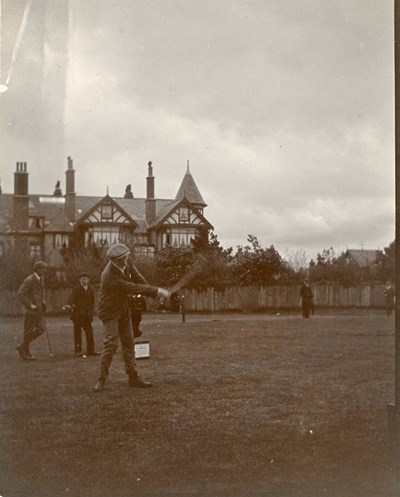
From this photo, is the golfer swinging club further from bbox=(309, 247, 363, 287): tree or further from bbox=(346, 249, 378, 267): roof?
bbox=(346, 249, 378, 267): roof

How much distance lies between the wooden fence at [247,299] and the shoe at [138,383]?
1.58ft

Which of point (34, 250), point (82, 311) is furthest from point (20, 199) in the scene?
point (82, 311)

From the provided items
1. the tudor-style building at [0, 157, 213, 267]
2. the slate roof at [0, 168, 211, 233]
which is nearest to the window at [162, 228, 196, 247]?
the tudor-style building at [0, 157, 213, 267]

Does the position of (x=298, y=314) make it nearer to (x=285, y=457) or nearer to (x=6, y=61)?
(x=285, y=457)

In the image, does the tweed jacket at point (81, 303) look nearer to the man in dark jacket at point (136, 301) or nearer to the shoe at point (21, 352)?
the man in dark jacket at point (136, 301)

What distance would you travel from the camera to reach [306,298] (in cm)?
342

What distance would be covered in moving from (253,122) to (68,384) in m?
1.83

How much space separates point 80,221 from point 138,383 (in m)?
0.96

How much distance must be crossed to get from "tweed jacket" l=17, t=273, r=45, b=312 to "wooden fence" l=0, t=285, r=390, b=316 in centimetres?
4

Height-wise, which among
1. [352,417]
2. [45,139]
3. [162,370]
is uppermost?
[45,139]

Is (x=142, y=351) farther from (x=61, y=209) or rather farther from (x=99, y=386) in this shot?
(x=61, y=209)

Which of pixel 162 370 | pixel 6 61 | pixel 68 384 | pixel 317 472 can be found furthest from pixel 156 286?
pixel 6 61

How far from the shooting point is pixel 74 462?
310 cm

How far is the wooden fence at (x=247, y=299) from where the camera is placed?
3.33 metres
